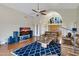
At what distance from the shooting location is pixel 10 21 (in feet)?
6.41

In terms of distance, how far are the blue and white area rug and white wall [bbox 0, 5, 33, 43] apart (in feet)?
1.11

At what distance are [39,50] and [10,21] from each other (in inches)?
26.4

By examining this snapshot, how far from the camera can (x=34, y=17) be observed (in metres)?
1.98

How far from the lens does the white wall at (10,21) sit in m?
1.93

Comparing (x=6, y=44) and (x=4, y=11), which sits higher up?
(x=4, y=11)

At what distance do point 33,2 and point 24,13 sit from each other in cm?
24

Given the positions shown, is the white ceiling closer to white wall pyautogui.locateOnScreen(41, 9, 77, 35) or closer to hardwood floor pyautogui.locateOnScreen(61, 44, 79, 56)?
white wall pyautogui.locateOnScreen(41, 9, 77, 35)

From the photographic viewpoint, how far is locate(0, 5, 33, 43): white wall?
1930 mm

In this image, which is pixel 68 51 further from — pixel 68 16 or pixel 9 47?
pixel 9 47

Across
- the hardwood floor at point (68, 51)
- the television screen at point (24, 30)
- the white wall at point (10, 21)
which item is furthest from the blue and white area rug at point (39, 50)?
the white wall at point (10, 21)

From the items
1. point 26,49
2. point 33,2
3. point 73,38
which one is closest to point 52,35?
point 73,38

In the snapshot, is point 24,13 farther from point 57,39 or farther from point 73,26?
point 73,26

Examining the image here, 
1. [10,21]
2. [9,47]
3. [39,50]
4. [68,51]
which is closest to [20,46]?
[9,47]

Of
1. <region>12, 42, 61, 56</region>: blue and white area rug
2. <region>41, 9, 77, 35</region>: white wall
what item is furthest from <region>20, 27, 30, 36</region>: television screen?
<region>41, 9, 77, 35</region>: white wall
